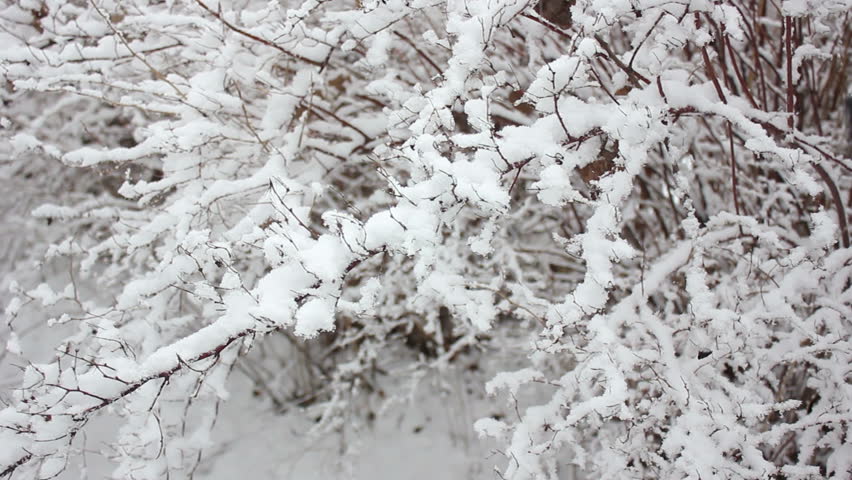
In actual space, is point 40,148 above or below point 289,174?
above

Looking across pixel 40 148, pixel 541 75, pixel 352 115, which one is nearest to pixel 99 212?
pixel 40 148

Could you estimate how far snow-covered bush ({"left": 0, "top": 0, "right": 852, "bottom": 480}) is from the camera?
141cm

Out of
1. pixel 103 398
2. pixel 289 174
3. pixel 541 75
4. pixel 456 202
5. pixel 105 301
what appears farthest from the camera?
pixel 105 301

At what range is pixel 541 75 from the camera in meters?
1.52

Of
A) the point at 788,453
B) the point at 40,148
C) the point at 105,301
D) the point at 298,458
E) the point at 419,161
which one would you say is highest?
the point at 40,148

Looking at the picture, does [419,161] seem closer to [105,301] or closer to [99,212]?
[99,212]

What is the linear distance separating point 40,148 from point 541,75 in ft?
8.01

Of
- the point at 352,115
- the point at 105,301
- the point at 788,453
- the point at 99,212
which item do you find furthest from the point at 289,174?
the point at 105,301

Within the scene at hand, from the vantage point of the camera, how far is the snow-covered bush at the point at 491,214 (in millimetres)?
1411

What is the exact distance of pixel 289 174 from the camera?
99.5 inches

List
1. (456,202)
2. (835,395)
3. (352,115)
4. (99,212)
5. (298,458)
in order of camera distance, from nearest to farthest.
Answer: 1. (456,202)
2. (835,395)
3. (99,212)
4. (352,115)
5. (298,458)

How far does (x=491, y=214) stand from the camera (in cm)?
146

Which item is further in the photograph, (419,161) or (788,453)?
(788,453)

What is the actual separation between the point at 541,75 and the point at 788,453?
92.6 inches
